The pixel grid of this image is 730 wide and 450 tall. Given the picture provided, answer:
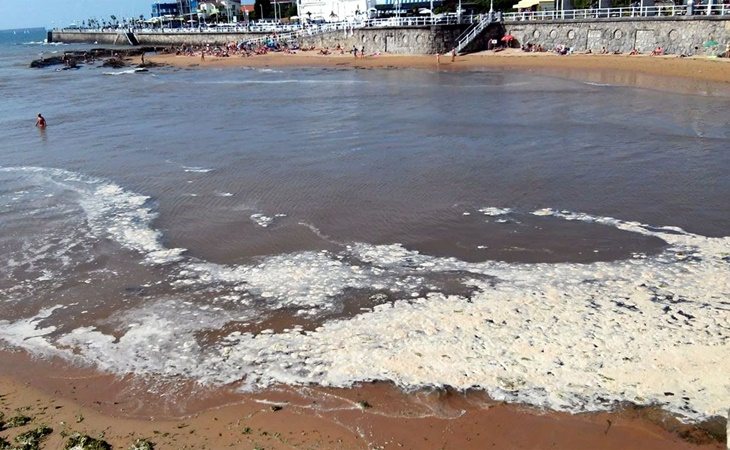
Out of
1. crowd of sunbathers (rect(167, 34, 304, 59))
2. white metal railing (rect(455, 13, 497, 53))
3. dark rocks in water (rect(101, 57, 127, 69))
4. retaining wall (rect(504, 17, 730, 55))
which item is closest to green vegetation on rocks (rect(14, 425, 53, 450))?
retaining wall (rect(504, 17, 730, 55))

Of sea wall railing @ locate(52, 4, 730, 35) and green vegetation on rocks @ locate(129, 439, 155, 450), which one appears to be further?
sea wall railing @ locate(52, 4, 730, 35)

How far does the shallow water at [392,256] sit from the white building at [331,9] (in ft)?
164

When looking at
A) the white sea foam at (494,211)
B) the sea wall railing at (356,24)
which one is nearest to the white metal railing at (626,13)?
the sea wall railing at (356,24)

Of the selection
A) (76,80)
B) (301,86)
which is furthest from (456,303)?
(76,80)

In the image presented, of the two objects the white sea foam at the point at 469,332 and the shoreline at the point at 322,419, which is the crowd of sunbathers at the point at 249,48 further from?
the shoreline at the point at 322,419

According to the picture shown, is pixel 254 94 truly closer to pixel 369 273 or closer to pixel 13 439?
pixel 369 273

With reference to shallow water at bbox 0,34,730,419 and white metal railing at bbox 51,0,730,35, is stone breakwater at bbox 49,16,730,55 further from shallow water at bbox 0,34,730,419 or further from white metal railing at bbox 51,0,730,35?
shallow water at bbox 0,34,730,419

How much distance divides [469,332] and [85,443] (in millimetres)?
4126

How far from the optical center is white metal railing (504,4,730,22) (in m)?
36.2

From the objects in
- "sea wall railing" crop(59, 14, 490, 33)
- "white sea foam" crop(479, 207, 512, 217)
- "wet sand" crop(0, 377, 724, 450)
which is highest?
"sea wall railing" crop(59, 14, 490, 33)

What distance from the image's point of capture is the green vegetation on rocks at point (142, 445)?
5688 mm

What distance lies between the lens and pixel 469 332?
7465mm

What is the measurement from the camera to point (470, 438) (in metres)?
5.80

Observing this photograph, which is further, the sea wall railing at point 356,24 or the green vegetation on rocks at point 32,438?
the sea wall railing at point 356,24
